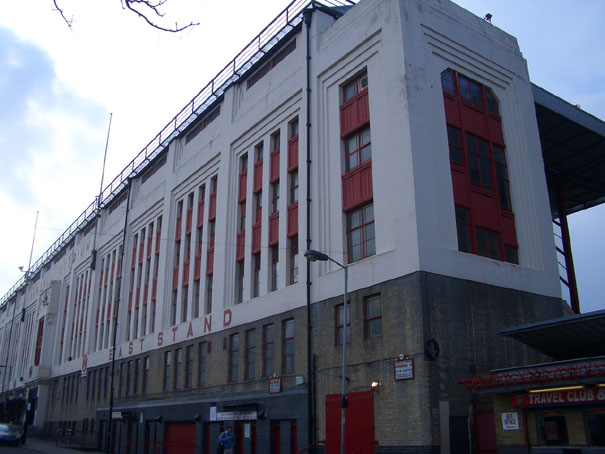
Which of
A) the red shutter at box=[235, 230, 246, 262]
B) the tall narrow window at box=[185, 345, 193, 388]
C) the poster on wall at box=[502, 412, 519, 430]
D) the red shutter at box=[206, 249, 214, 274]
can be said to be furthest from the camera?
the red shutter at box=[206, 249, 214, 274]

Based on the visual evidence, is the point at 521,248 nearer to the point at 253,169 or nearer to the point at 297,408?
the point at 297,408

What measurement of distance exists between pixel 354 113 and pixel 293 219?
19.4 ft

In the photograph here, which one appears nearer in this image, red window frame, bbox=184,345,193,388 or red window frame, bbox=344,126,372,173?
red window frame, bbox=344,126,372,173

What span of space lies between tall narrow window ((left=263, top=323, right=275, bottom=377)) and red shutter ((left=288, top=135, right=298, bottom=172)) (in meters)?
7.85

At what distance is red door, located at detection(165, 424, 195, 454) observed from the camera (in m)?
32.3

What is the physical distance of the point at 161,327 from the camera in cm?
3922

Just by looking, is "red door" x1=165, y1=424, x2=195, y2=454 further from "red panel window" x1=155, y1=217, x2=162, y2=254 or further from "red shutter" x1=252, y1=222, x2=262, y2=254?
"red panel window" x1=155, y1=217, x2=162, y2=254

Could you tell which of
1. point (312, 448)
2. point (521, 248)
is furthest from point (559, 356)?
point (312, 448)

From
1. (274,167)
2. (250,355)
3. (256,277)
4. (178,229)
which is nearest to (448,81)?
(274,167)

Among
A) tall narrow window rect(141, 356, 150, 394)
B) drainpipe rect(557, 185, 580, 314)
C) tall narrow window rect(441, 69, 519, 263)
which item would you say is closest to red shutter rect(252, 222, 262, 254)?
tall narrow window rect(441, 69, 519, 263)

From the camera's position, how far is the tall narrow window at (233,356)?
30594mm

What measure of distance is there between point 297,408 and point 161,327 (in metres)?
16.8

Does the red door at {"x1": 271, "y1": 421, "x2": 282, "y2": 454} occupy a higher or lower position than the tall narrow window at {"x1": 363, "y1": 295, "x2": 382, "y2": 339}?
lower

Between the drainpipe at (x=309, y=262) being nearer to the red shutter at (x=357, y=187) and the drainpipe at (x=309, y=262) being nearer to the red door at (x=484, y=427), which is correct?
the red shutter at (x=357, y=187)
